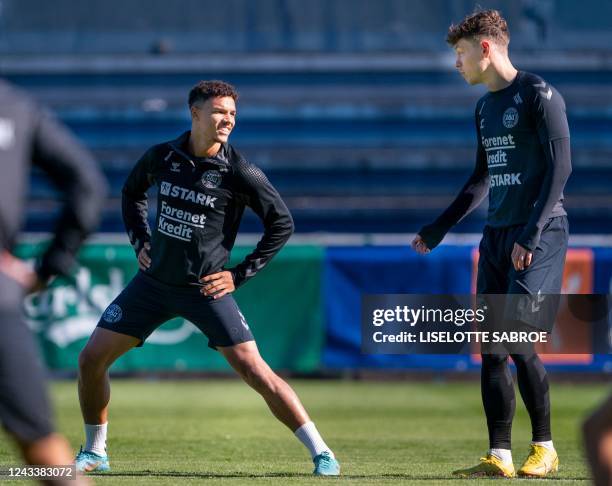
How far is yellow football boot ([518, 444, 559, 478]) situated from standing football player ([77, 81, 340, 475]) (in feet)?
3.26

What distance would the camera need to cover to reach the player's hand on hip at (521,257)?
20.9ft

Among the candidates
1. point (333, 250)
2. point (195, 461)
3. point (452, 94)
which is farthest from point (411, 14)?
point (195, 461)

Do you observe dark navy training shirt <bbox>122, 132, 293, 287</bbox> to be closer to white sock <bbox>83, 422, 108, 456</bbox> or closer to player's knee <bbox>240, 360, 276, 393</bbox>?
player's knee <bbox>240, 360, 276, 393</bbox>

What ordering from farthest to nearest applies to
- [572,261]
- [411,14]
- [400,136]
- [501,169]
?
[411,14] < [400,136] < [572,261] < [501,169]

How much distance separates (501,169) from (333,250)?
872 centimetres

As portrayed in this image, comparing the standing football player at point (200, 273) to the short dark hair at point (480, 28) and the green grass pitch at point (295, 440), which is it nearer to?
the green grass pitch at point (295, 440)

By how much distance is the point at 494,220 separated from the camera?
22.0ft

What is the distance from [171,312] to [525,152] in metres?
2.04

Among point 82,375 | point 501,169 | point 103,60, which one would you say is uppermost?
point 103,60

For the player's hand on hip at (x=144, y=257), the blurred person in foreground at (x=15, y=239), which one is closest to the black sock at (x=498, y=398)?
the player's hand on hip at (x=144, y=257)

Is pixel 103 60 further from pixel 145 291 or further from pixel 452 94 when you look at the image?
pixel 145 291

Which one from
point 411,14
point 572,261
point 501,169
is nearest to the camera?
point 501,169

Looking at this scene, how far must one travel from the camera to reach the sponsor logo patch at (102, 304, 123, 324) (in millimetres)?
6828

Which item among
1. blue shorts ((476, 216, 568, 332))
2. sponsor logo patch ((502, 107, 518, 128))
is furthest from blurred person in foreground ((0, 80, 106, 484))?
sponsor logo patch ((502, 107, 518, 128))
